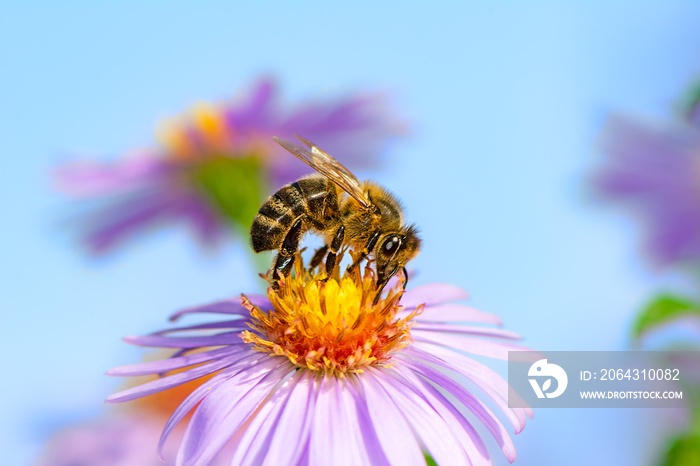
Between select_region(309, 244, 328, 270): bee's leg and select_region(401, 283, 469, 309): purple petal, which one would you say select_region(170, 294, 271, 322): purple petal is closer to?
select_region(309, 244, 328, 270): bee's leg

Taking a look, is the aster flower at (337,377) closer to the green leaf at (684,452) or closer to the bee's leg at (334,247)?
the bee's leg at (334,247)

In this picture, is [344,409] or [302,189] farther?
[302,189]

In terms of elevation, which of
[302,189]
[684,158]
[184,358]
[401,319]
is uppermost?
[684,158]

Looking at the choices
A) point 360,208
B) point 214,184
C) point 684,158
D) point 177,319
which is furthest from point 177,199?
point 684,158

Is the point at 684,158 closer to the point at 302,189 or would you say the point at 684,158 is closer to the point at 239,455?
the point at 302,189

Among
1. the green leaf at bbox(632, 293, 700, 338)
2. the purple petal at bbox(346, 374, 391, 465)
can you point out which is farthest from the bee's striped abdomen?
the green leaf at bbox(632, 293, 700, 338)

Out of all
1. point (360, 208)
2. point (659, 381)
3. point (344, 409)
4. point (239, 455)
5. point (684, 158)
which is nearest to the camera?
point (239, 455)

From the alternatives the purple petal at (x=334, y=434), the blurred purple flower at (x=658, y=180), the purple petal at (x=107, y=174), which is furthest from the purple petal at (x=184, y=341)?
the blurred purple flower at (x=658, y=180)
